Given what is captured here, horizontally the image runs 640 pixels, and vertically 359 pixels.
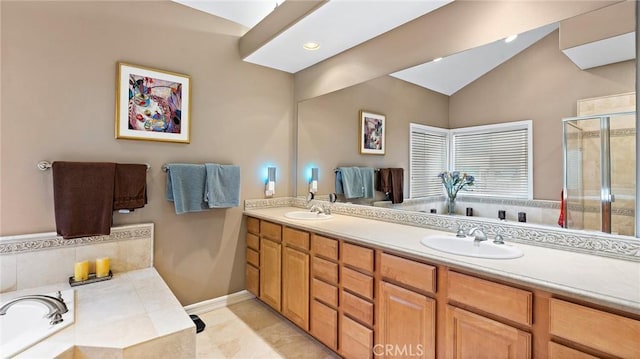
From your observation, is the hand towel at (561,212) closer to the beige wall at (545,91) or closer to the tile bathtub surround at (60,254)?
the beige wall at (545,91)

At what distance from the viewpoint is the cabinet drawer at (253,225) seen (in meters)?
2.76

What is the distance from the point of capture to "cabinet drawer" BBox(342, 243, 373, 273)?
172 centimetres

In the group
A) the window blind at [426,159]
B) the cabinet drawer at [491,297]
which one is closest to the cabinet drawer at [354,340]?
the cabinet drawer at [491,297]

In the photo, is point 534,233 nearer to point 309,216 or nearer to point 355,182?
point 355,182

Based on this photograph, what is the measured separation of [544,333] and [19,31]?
3.29m

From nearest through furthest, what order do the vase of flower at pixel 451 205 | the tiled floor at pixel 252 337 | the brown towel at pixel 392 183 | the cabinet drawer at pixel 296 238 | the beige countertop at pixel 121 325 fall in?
the beige countertop at pixel 121 325
the vase of flower at pixel 451 205
the tiled floor at pixel 252 337
the cabinet drawer at pixel 296 238
the brown towel at pixel 392 183

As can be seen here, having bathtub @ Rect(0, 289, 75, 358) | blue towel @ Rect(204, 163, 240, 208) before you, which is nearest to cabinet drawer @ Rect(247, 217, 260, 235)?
blue towel @ Rect(204, 163, 240, 208)

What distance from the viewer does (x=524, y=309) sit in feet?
3.74

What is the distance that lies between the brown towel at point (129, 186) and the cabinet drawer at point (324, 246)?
1.37 metres

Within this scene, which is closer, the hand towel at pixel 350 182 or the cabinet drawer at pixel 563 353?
the cabinet drawer at pixel 563 353

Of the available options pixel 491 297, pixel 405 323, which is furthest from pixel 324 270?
pixel 491 297

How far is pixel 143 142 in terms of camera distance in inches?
92.3

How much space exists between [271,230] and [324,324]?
2.95ft

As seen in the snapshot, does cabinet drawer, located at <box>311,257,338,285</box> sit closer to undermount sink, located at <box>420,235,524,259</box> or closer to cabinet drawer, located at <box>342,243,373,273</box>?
cabinet drawer, located at <box>342,243,373,273</box>
